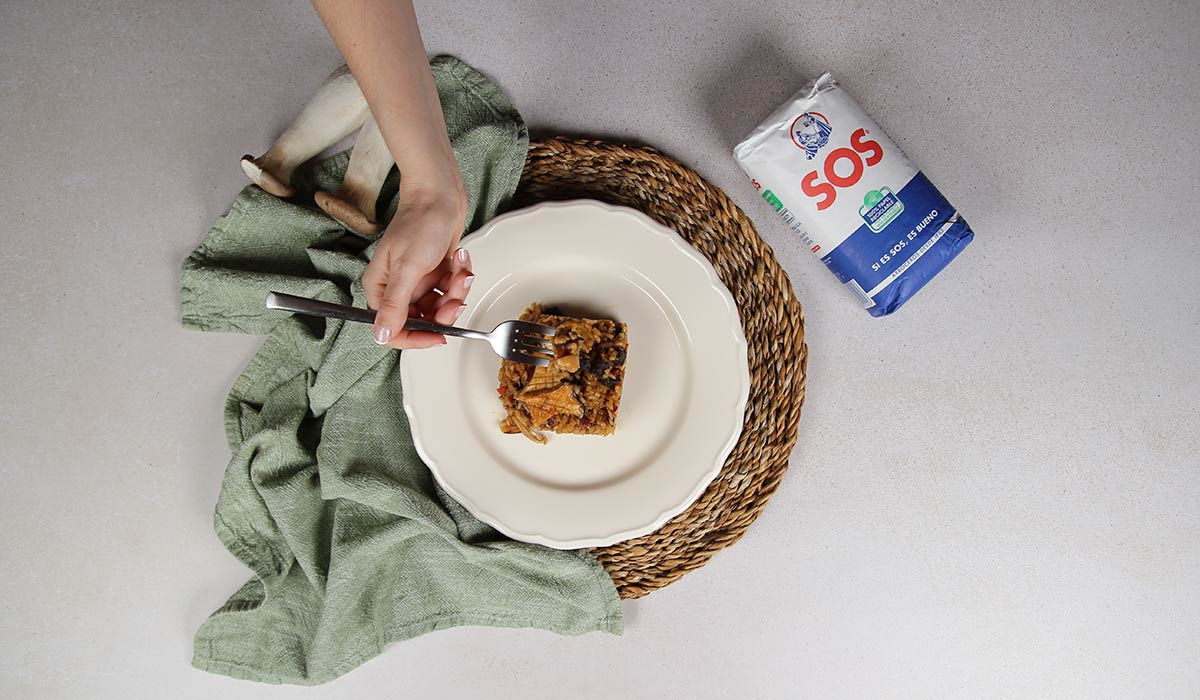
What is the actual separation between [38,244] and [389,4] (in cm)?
107

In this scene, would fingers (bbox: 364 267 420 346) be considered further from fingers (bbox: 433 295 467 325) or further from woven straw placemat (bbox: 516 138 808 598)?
woven straw placemat (bbox: 516 138 808 598)

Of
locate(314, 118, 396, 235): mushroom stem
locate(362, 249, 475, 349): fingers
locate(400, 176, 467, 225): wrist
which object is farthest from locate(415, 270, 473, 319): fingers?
locate(314, 118, 396, 235): mushroom stem

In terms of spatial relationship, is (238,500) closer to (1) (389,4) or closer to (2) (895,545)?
(1) (389,4)

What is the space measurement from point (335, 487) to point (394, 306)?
19.6 inches

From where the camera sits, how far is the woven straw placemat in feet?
4.98

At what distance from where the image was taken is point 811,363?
161 cm

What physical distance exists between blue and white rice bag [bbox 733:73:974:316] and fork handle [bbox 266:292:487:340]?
2.09 feet

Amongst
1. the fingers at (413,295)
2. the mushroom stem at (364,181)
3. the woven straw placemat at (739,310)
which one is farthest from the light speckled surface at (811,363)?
the fingers at (413,295)

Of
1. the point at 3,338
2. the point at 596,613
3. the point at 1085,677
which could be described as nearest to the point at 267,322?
the point at 3,338

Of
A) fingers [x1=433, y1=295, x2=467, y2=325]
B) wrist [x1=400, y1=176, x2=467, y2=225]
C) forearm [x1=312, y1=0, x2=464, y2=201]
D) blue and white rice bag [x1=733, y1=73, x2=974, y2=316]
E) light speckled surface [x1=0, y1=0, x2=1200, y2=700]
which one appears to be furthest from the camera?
light speckled surface [x1=0, y1=0, x2=1200, y2=700]

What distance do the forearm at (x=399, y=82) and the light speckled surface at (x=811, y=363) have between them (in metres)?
0.49

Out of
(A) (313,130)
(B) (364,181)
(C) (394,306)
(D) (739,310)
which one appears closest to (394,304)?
(C) (394,306)

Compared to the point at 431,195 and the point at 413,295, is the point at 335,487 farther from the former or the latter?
the point at 431,195

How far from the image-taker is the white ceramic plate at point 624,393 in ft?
4.75
